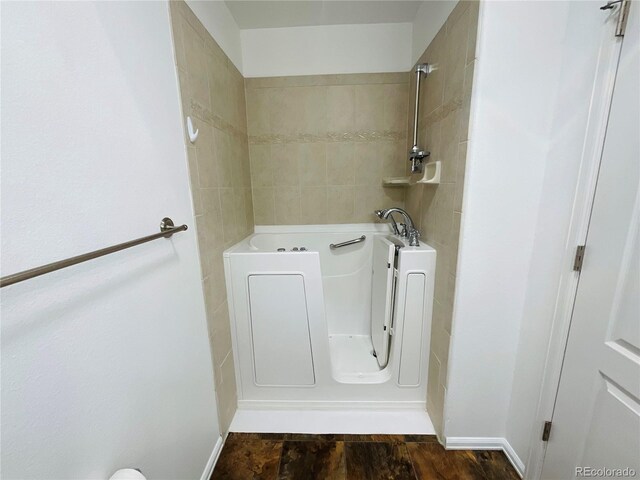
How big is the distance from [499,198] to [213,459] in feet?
5.67

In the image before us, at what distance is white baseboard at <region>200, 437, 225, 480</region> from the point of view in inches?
43.7

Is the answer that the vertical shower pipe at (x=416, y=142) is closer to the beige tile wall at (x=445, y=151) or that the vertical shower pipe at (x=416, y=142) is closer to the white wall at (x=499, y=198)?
the beige tile wall at (x=445, y=151)

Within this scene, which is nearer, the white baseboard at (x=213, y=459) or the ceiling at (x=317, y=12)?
the white baseboard at (x=213, y=459)

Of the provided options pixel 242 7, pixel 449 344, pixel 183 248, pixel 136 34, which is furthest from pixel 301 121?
pixel 449 344

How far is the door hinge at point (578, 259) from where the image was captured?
0.85 metres

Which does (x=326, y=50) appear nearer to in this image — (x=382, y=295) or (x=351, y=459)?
(x=382, y=295)

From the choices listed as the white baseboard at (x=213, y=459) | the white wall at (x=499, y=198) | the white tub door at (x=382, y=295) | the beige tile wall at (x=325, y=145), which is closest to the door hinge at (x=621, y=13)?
the white wall at (x=499, y=198)

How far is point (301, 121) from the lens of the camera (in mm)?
1883

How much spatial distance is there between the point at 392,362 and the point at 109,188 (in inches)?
57.6

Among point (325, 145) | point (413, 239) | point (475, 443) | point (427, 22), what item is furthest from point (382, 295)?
point (427, 22)

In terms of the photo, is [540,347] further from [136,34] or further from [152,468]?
[136,34]

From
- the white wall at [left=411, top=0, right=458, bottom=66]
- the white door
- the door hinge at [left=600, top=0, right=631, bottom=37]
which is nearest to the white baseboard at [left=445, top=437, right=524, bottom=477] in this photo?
the white door

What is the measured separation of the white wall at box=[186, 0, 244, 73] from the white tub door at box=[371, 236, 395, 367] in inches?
57.9

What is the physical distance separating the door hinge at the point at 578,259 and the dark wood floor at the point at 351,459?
3.27 feet
